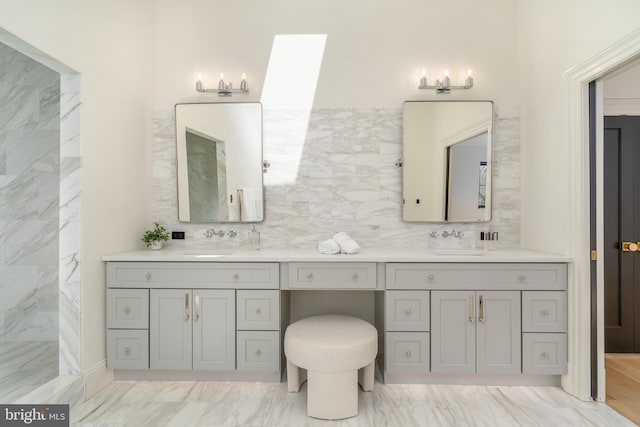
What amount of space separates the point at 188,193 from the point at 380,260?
1.69 meters

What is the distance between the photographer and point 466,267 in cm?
230

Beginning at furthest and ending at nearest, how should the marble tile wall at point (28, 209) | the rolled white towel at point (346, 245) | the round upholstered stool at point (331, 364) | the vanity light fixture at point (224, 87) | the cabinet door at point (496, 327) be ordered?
the vanity light fixture at point (224, 87)
the marble tile wall at point (28, 209)
the rolled white towel at point (346, 245)
the cabinet door at point (496, 327)
the round upholstered stool at point (331, 364)

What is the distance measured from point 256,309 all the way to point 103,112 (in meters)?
1.69

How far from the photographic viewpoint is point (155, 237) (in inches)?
110

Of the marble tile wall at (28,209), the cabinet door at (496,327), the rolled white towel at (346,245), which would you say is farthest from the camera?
the marble tile wall at (28,209)

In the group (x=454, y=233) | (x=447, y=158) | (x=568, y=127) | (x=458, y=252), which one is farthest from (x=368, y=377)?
(x=568, y=127)

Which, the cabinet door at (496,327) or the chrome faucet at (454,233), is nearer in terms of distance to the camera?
the cabinet door at (496,327)

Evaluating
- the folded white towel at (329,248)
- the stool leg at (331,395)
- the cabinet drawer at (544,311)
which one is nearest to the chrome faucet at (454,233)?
the cabinet drawer at (544,311)

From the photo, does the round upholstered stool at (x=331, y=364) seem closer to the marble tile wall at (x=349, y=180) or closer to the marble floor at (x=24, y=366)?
the marble tile wall at (x=349, y=180)

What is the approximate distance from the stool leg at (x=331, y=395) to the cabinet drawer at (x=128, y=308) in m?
1.22

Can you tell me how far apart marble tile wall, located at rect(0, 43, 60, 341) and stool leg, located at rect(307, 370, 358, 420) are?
222cm

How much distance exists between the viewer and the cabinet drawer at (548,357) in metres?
2.28

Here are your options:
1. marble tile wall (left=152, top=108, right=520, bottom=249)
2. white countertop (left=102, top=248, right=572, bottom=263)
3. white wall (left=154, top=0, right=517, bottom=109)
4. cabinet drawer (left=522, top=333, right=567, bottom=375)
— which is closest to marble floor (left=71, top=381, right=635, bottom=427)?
cabinet drawer (left=522, top=333, right=567, bottom=375)

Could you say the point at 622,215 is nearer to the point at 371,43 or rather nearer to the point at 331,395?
the point at 371,43
